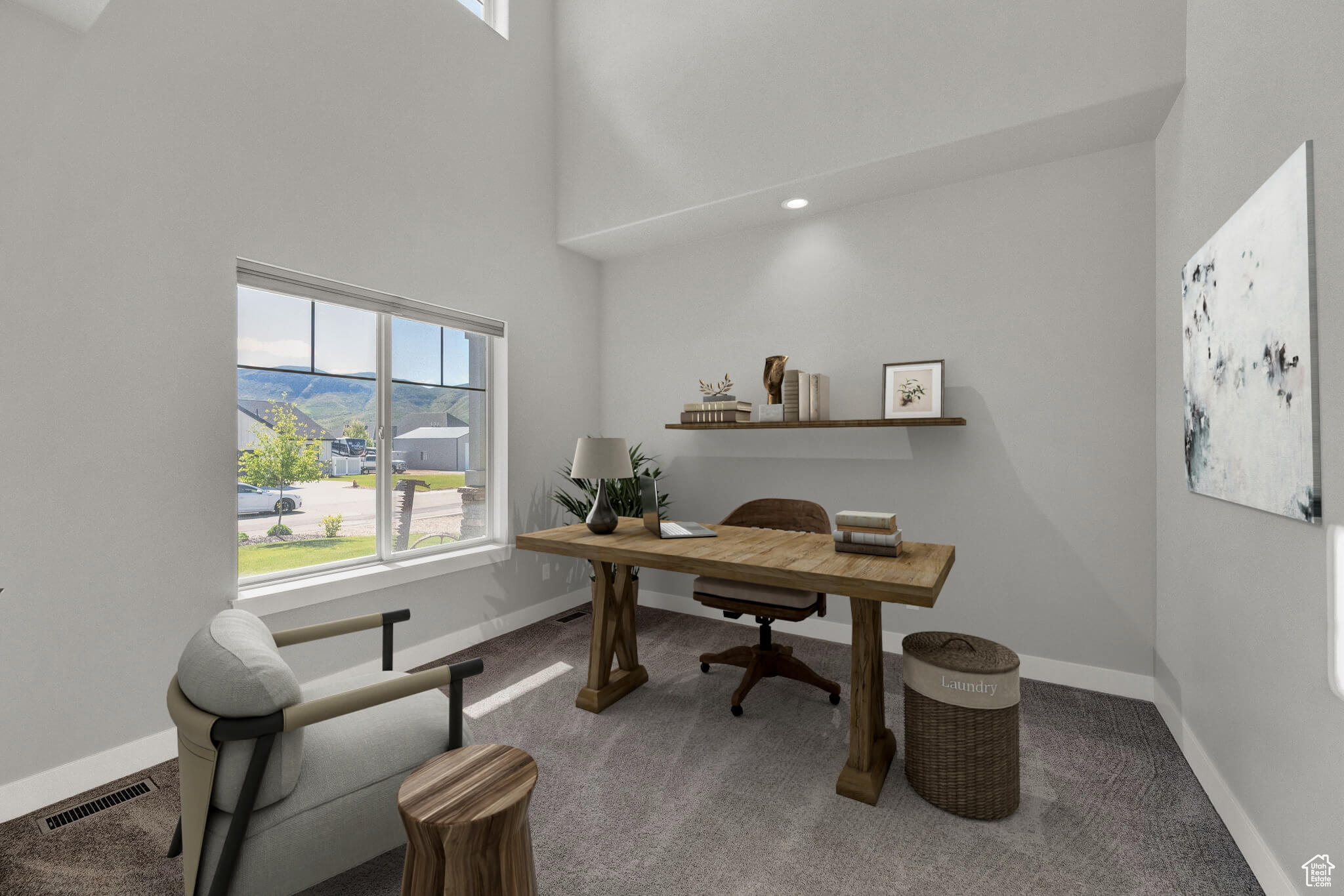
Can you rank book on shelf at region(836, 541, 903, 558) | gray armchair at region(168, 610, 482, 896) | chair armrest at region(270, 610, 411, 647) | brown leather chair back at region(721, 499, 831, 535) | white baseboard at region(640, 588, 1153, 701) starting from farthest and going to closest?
brown leather chair back at region(721, 499, 831, 535) < white baseboard at region(640, 588, 1153, 701) < book on shelf at region(836, 541, 903, 558) < chair armrest at region(270, 610, 411, 647) < gray armchair at region(168, 610, 482, 896)

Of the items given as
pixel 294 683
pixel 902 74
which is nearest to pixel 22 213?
pixel 294 683

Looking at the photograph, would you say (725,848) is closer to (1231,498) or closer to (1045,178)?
(1231,498)

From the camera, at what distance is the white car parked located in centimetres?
267

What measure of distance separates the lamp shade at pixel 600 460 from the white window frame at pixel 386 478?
50.9 inches

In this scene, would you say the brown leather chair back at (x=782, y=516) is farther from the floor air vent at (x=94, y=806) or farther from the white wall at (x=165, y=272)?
the floor air vent at (x=94, y=806)

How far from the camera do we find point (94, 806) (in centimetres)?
202

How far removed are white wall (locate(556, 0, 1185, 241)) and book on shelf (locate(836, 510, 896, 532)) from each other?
1.93 meters

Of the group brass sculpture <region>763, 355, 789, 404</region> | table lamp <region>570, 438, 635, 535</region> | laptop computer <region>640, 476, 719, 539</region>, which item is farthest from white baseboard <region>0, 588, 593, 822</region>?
brass sculpture <region>763, 355, 789, 404</region>

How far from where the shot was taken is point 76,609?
6.93ft

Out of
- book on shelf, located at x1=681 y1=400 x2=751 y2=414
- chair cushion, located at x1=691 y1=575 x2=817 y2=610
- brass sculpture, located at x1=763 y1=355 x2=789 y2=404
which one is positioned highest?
brass sculpture, located at x1=763 y1=355 x2=789 y2=404

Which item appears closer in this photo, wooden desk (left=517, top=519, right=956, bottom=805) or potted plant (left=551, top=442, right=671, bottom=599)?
wooden desk (left=517, top=519, right=956, bottom=805)

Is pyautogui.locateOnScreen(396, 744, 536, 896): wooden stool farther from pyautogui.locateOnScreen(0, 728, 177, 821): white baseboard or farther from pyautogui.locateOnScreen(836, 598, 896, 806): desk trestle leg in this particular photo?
pyautogui.locateOnScreen(0, 728, 177, 821): white baseboard

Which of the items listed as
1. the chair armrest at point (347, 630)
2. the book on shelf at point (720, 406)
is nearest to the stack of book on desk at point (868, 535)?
the book on shelf at point (720, 406)

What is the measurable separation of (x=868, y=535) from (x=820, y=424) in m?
1.17
